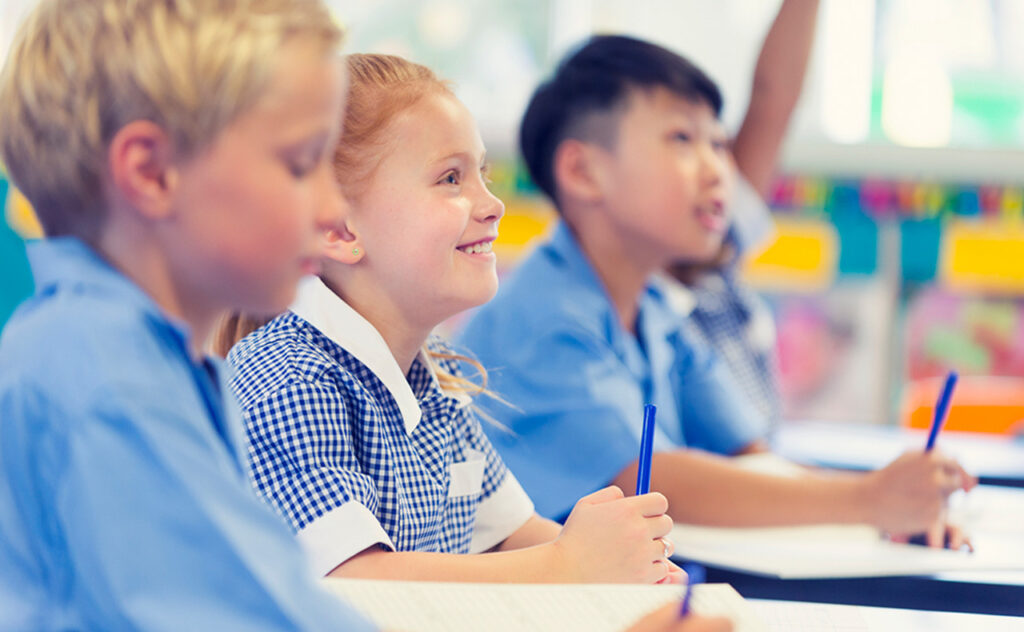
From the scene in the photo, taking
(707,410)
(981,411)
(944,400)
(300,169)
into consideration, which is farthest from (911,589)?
(981,411)

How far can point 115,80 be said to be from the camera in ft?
1.59

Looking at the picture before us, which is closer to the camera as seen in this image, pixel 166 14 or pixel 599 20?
pixel 166 14

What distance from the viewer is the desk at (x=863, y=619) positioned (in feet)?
2.48

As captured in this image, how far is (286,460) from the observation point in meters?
0.73

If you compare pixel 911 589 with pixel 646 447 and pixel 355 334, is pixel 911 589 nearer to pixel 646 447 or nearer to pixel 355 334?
pixel 646 447

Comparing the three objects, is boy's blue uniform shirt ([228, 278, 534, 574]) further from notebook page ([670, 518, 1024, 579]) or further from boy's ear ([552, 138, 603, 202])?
boy's ear ([552, 138, 603, 202])

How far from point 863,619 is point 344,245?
0.48 metres

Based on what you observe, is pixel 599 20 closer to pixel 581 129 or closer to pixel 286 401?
pixel 581 129

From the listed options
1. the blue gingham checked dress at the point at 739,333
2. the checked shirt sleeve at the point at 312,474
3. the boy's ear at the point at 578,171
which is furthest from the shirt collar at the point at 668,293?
the checked shirt sleeve at the point at 312,474

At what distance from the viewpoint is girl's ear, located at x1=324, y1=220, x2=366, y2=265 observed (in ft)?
2.90

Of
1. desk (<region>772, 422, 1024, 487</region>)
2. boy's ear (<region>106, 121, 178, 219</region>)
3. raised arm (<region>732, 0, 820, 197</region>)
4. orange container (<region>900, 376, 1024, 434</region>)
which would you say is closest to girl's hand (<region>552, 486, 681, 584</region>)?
boy's ear (<region>106, 121, 178, 219</region>)

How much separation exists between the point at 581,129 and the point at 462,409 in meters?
0.67

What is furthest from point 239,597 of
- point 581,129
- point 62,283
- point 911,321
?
point 911,321

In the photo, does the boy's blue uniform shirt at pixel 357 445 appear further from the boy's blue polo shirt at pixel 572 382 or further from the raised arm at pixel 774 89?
the raised arm at pixel 774 89
